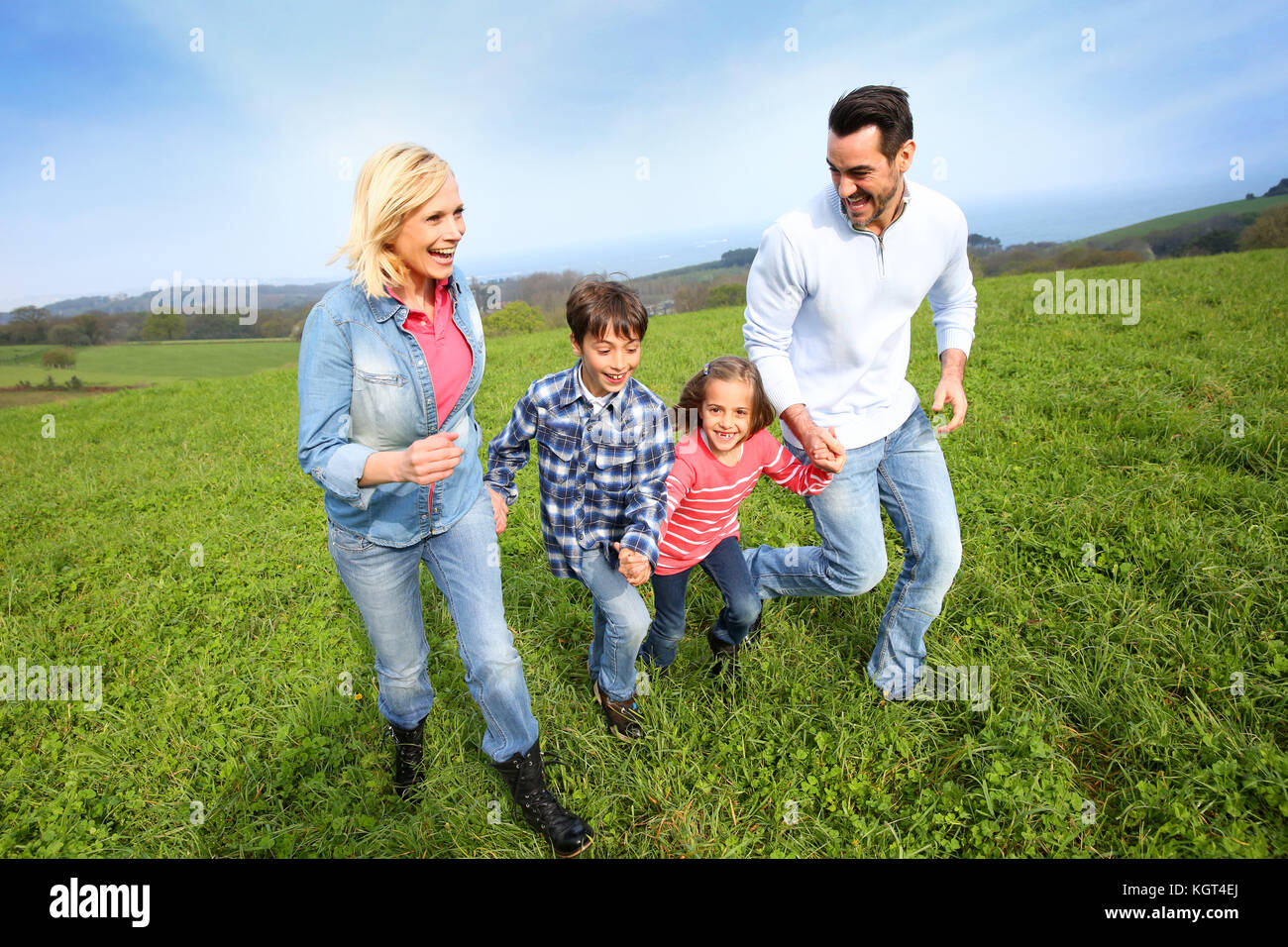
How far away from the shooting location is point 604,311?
8.86 feet

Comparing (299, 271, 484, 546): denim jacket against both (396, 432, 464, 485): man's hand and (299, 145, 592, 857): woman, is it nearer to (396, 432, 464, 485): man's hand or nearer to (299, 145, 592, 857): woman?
(299, 145, 592, 857): woman

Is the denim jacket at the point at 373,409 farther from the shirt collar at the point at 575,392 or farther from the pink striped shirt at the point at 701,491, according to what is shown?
the pink striped shirt at the point at 701,491

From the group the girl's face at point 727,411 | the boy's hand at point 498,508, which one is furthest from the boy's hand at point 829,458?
the boy's hand at point 498,508

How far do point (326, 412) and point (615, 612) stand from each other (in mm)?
1387

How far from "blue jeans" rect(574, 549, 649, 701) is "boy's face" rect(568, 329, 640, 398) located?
75cm

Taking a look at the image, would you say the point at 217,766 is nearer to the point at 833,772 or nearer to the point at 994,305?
the point at 833,772

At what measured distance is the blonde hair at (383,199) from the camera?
2.11 meters

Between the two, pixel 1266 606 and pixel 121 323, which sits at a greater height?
pixel 121 323

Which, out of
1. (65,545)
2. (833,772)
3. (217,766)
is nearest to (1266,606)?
(833,772)

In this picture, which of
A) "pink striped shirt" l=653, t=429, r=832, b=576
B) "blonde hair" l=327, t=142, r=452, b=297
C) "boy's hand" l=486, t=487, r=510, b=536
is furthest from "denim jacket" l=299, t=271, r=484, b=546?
"pink striped shirt" l=653, t=429, r=832, b=576

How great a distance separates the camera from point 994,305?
1377 cm

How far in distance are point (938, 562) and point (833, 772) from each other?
3.34ft

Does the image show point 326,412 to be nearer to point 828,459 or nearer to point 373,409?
point 373,409

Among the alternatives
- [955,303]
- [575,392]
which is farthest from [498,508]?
[955,303]
